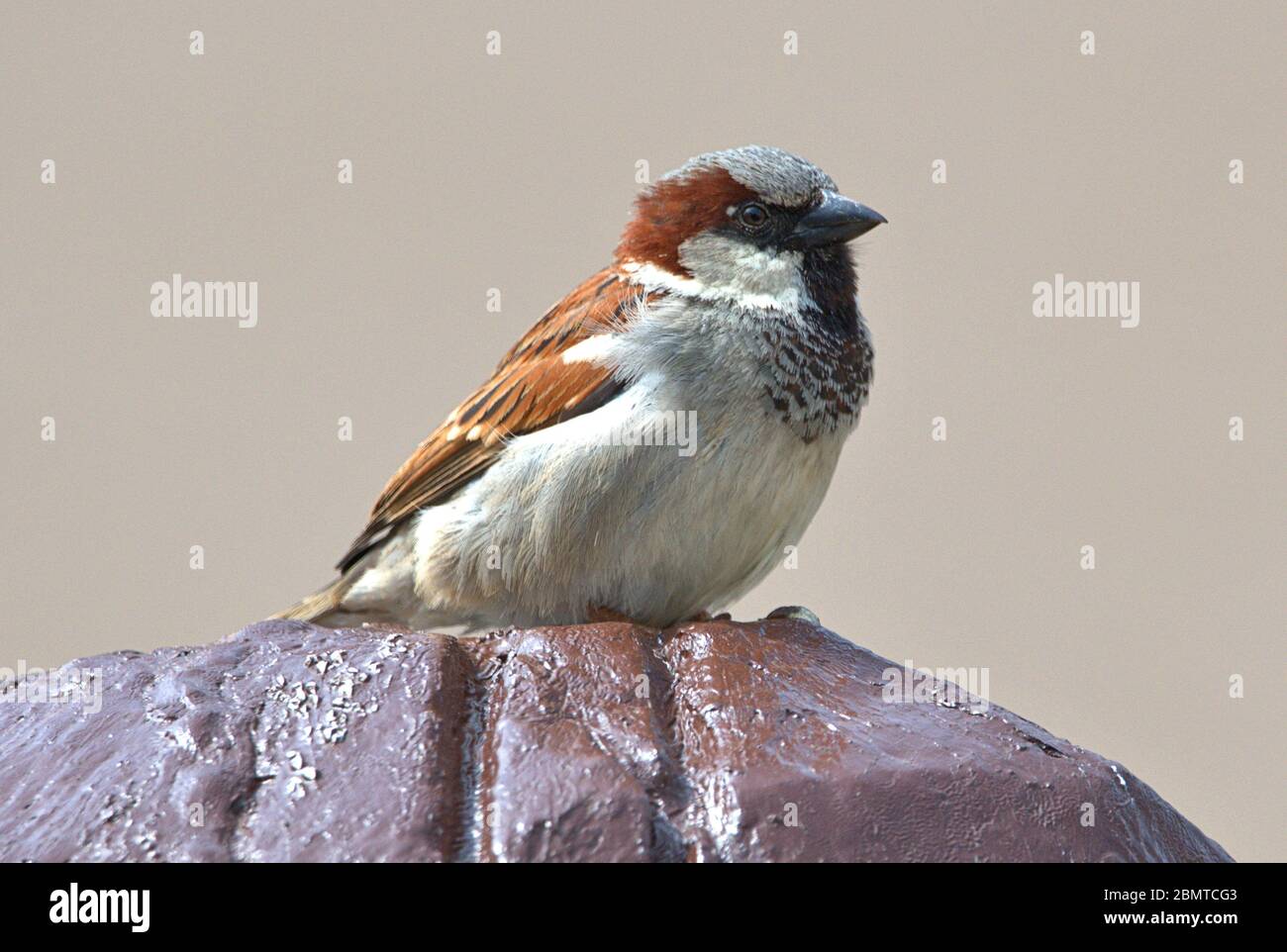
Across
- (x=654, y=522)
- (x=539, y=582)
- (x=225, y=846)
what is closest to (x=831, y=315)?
(x=654, y=522)

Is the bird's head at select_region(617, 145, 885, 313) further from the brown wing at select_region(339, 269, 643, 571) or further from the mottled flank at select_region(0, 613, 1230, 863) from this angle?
the mottled flank at select_region(0, 613, 1230, 863)

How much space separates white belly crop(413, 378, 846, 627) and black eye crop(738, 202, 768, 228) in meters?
0.53

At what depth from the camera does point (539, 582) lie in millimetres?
3461

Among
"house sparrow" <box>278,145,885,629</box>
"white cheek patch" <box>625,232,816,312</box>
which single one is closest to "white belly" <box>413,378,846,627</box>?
"house sparrow" <box>278,145,885,629</box>

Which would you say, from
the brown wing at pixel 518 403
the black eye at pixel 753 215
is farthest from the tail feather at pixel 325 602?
the black eye at pixel 753 215

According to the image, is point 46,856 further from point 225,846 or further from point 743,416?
point 743,416

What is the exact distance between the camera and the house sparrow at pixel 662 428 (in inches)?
132

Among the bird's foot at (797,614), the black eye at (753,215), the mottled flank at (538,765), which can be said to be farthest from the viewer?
the black eye at (753,215)

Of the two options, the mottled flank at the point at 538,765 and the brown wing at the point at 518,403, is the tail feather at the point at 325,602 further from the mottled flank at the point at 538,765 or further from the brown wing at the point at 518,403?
the mottled flank at the point at 538,765

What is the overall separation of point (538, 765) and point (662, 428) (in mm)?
1122

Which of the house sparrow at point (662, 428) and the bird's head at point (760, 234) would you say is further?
the bird's head at point (760, 234)

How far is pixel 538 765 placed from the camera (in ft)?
7.93

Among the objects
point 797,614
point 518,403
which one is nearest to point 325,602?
point 518,403

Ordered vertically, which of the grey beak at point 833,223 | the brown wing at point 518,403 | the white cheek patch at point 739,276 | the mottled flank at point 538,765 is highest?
the grey beak at point 833,223
